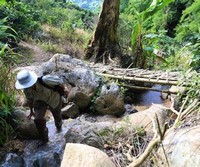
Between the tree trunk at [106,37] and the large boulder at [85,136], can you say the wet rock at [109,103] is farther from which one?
the tree trunk at [106,37]

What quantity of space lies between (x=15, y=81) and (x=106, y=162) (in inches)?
81.2

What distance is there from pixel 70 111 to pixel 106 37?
10.0ft

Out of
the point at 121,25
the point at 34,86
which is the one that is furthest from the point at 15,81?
the point at 121,25

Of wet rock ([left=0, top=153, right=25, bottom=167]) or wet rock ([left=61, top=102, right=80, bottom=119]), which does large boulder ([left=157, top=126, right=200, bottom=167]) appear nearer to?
wet rock ([left=0, top=153, right=25, bottom=167])

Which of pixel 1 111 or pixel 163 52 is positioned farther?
pixel 163 52

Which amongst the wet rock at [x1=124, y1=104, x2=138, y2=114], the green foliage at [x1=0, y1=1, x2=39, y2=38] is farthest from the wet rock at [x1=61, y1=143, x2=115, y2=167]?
the green foliage at [x1=0, y1=1, x2=39, y2=38]

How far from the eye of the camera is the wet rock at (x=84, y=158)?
2447mm

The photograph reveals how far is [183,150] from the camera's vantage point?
8.45 feet

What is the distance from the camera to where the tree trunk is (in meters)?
8.19

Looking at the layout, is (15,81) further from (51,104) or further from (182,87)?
(182,87)

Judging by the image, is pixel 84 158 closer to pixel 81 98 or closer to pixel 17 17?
pixel 81 98

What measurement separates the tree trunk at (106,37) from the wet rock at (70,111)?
2400 mm

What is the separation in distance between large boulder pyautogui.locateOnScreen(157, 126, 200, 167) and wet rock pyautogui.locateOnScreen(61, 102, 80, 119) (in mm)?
3184

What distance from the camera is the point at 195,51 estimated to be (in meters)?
4.39
